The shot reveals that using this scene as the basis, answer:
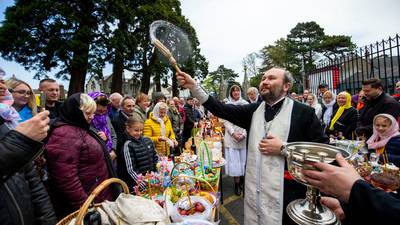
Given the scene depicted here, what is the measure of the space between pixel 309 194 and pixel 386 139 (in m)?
3.49

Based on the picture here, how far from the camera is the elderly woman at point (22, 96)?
2660 millimetres

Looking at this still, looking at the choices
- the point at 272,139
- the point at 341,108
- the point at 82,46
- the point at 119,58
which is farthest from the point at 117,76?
the point at 272,139

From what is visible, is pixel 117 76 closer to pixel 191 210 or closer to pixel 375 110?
pixel 375 110

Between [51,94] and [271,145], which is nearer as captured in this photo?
[271,145]

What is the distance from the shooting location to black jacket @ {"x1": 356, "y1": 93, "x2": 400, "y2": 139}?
4.10m

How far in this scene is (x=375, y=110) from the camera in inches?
169

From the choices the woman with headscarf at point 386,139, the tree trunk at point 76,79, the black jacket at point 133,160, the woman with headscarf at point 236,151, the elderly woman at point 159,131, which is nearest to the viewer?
the black jacket at point 133,160

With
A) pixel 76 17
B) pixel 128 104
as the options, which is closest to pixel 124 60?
pixel 76 17

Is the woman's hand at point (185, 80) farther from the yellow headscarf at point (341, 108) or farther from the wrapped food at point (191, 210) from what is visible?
the yellow headscarf at point (341, 108)

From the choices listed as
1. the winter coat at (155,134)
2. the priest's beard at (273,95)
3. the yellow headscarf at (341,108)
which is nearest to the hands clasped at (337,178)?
the priest's beard at (273,95)

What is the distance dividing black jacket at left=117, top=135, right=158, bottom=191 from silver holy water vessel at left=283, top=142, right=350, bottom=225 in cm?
203

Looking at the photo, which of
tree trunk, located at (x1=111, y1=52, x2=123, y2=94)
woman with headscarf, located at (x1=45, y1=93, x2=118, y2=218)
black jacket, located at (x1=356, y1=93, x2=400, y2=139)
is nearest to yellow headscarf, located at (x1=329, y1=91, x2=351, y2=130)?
black jacket, located at (x1=356, y1=93, x2=400, y2=139)

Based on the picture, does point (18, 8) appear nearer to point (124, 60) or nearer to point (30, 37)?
point (30, 37)

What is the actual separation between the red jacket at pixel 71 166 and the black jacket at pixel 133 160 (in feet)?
1.83
